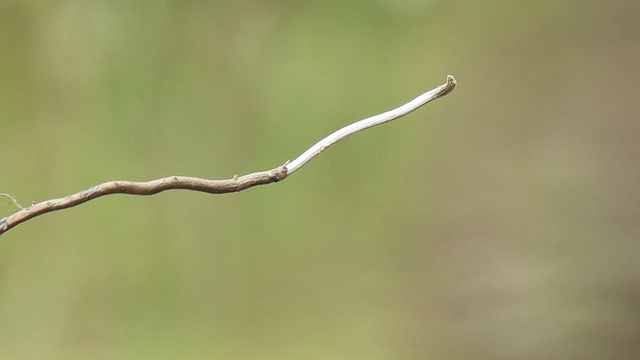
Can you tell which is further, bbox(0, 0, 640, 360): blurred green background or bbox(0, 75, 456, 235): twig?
bbox(0, 0, 640, 360): blurred green background

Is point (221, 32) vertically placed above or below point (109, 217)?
above

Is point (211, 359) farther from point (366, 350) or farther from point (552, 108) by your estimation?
point (552, 108)

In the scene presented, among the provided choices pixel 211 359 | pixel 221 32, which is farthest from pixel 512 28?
pixel 211 359

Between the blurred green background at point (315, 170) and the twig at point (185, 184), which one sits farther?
the blurred green background at point (315, 170)

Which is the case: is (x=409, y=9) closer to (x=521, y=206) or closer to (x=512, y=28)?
(x=512, y=28)

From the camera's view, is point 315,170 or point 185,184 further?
point 315,170

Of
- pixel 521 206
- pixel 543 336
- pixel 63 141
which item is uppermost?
pixel 63 141

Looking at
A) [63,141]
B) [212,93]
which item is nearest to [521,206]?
[212,93]
